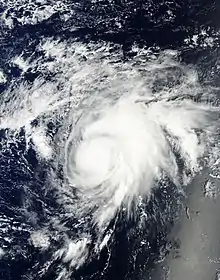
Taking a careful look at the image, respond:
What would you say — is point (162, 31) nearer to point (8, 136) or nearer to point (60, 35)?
point (60, 35)

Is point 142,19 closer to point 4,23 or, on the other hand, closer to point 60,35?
point 60,35

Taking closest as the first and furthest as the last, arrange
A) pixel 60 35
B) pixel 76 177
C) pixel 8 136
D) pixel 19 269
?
pixel 19 269
pixel 76 177
pixel 8 136
pixel 60 35

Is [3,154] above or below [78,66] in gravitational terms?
below

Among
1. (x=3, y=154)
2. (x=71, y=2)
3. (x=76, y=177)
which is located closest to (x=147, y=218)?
Result: (x=76, y=177)

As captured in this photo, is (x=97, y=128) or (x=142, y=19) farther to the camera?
(x=142, y=19)

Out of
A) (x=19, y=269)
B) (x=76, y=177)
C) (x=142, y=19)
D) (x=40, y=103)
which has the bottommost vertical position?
(x=19, y=269)

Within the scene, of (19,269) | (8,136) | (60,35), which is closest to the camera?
(19,269)
